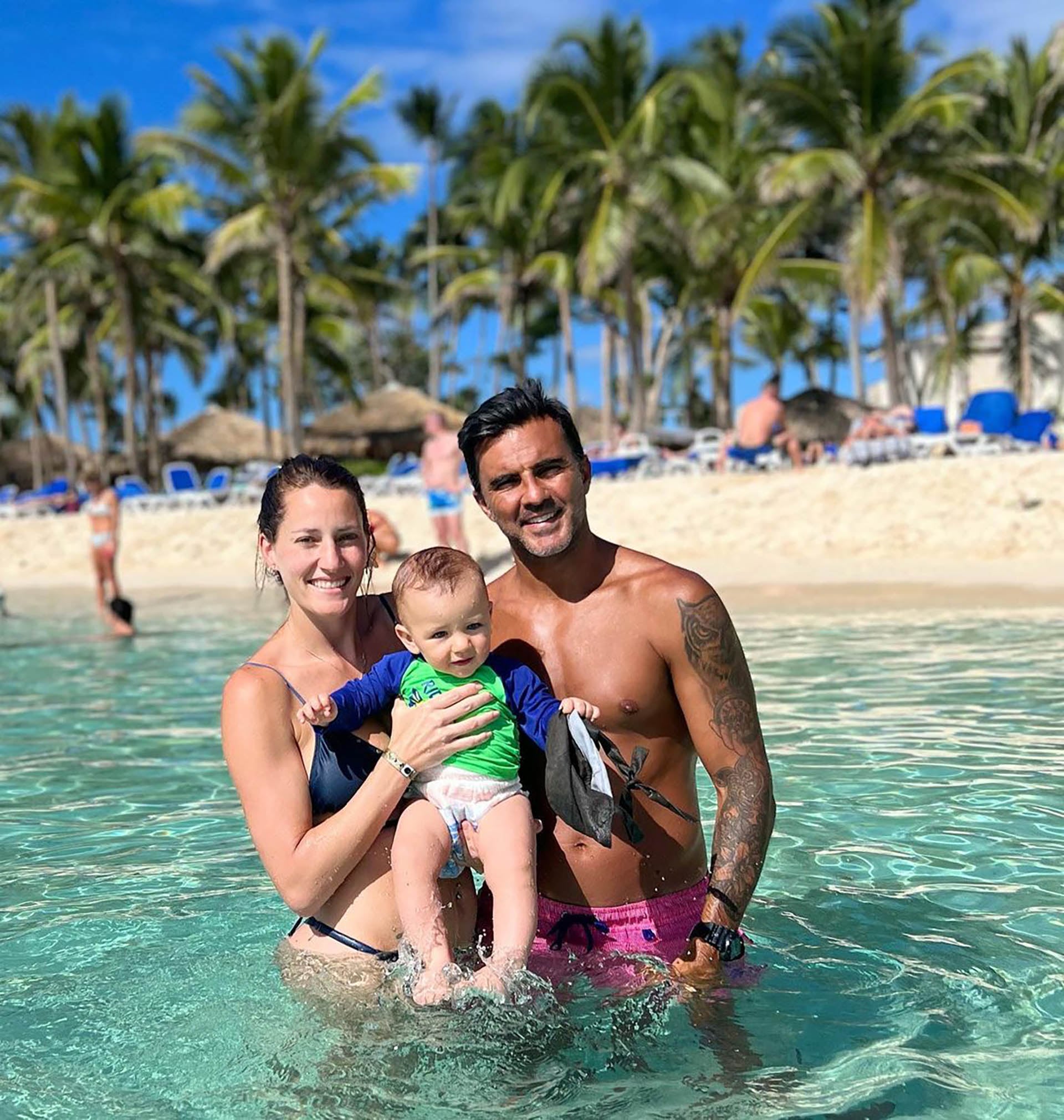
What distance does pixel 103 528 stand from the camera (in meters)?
14.7

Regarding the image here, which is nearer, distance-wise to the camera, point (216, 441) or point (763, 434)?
point (763, 434)

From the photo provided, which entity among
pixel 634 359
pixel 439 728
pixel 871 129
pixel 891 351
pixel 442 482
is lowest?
pixel 439 728

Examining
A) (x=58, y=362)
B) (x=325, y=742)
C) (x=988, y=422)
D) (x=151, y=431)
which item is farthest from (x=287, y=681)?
(x=58, y=362)

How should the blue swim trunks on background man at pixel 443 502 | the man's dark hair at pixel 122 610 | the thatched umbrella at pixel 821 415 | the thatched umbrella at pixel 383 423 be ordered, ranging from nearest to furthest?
the man's dark hair at pixel 122 610 → the blue swim trunks on background man at pixel 443 502 → the thatched umbrella at pixel 821 415 → the thatched umbrella at pixel 383 423

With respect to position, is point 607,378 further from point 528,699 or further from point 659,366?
point 528,699

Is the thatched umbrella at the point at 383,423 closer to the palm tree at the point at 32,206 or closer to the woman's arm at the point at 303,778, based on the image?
the palm tree at the point at 32,206

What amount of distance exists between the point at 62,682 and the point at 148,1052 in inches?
297

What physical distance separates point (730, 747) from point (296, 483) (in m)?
1.19

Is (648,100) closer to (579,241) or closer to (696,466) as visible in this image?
(579,241)

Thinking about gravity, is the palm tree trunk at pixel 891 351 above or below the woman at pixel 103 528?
above

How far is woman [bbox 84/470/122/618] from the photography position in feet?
48.4

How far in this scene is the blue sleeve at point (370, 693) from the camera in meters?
2.78

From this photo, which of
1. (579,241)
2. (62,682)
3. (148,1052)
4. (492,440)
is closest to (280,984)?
(148,1052)

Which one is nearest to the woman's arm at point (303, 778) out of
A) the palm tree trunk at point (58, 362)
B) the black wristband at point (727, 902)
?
the black wristband at point (727, 902)
